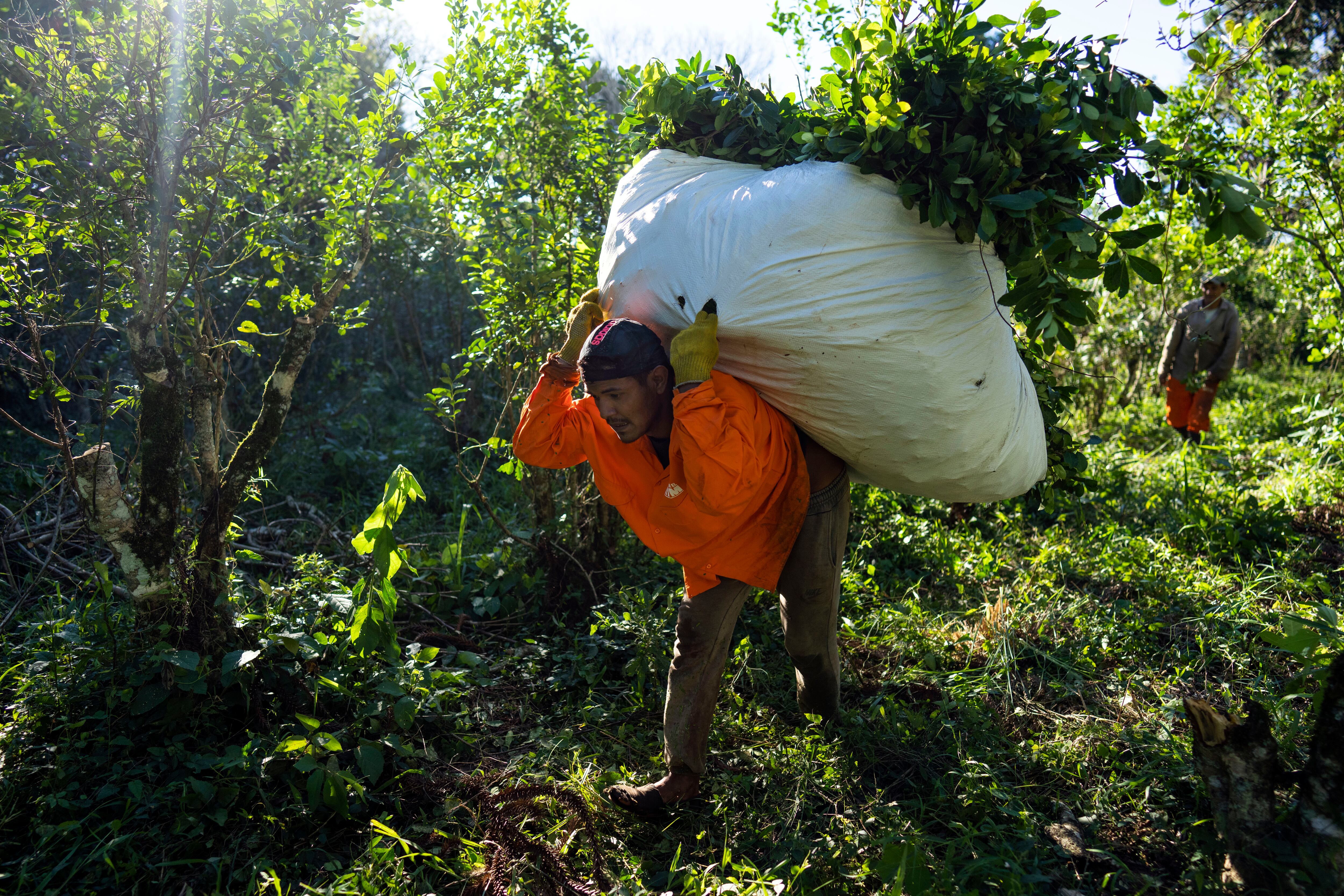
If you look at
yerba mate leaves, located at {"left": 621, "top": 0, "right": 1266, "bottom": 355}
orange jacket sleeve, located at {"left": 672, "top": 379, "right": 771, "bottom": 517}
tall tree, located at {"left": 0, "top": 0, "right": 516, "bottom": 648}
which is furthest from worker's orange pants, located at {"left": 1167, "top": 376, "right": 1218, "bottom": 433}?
tall tree, located at {"left": 0, "top": 0, "right": 516, "bottom": 648}

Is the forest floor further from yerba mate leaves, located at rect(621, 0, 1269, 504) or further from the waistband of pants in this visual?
yerba mate leaves, located at rect(621, 0, 1269, 504)

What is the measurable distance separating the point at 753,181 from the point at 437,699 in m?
1.94

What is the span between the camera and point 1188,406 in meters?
6.36

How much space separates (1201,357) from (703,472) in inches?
228

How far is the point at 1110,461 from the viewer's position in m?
5.36

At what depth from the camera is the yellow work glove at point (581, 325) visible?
2.46 m

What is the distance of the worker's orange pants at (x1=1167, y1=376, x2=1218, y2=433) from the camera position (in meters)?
6.19

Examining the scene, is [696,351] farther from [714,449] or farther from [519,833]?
[519,833]

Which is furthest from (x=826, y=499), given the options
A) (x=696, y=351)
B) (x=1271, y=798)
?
(x=1271, y=798)

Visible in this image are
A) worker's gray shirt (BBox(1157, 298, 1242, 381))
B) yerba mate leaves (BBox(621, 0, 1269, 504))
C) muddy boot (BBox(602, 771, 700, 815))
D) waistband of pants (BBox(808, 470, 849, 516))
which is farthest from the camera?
worker's gray shirt (BBox(1157, 298, 1242, 381))

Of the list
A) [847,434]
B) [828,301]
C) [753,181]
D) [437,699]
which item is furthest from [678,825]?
[753,181]

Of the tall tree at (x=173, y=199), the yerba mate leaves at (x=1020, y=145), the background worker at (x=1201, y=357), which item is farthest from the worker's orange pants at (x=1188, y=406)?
the tall tree at (x=173, y=199)

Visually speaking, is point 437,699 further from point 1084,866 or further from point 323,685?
point 1084,866

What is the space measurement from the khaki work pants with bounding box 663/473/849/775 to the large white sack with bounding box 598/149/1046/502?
0.26 meters
